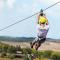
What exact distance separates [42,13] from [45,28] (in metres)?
0.80

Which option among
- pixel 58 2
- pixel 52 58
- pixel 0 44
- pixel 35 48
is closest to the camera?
pixel 58 2

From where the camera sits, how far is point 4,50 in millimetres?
66500

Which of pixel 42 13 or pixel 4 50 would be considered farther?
pixel 4 50

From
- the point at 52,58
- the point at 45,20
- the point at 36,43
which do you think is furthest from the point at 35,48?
the point at 52,58

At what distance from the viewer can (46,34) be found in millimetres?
16844

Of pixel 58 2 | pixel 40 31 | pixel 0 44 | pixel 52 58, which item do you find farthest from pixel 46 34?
pixel 0 44

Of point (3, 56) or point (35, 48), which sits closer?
point (35, 48)

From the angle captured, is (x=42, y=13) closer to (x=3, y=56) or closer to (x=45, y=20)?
(x=45, y=20)

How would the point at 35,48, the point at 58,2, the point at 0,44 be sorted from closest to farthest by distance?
the point at 58,2
the point at 35,48
the point at 0,44

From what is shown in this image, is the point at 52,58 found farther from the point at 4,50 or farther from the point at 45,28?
the point at 45,28

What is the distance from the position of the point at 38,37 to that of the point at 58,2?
1.89 metres

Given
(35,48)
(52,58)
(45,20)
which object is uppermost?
(52,58)

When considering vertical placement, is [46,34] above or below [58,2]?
below

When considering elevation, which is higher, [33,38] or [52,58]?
[52,58]
